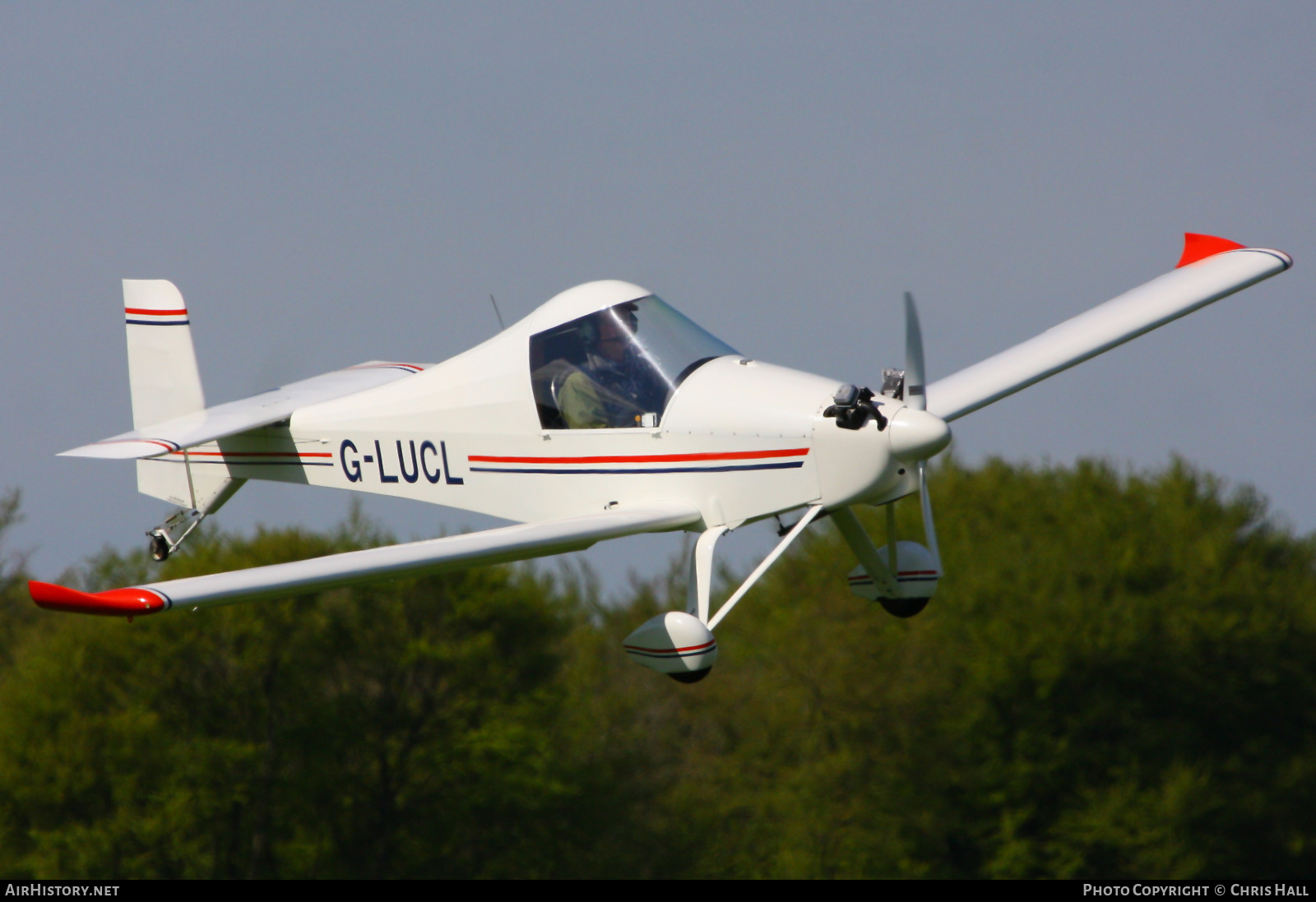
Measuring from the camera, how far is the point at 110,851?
1415 inches

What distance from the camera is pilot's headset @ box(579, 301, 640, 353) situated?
1147 centimetres

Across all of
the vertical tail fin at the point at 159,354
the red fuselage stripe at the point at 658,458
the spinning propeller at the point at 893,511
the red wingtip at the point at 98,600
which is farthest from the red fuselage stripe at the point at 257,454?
the spinning propeller at the point at 893,511

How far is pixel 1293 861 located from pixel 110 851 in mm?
29578

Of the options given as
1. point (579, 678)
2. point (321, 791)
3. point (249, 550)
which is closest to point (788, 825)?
point (579, 678)

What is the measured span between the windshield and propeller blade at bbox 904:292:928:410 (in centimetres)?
158

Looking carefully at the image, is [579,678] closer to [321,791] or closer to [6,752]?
[321,791]

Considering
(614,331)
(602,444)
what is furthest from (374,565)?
(614,331)

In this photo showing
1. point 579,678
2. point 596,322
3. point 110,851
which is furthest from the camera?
point 579,678

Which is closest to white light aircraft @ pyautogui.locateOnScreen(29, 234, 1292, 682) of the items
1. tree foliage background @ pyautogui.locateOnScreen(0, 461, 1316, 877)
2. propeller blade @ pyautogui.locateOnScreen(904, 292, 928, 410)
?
propeller blade @ pyautogui.locateOnScreen(904, 292, 928, 410)

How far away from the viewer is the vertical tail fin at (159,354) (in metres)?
14.5

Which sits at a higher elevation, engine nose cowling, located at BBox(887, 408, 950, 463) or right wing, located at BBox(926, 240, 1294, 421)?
right wing, located at BBox(926, 240, 1294, 421)

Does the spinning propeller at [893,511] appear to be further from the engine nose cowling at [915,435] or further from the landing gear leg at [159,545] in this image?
the landing gear leg at [159,545]

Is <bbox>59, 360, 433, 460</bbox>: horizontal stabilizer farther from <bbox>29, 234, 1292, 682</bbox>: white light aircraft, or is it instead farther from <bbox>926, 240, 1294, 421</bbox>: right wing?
<bbox>926, 240, 1294, 421</bbox>: right wing

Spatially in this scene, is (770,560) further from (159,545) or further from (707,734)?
(707,734)
